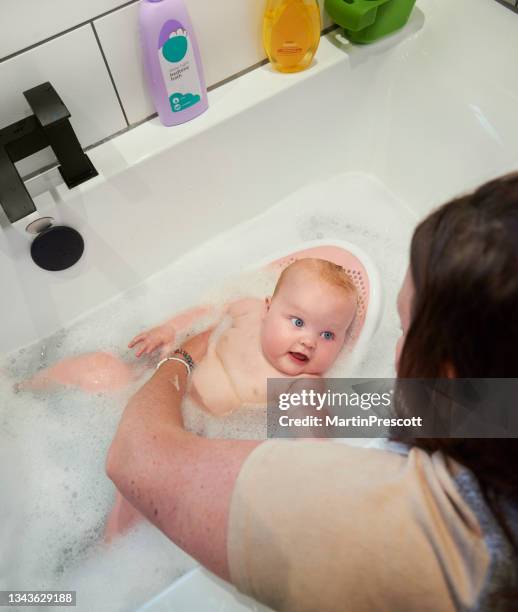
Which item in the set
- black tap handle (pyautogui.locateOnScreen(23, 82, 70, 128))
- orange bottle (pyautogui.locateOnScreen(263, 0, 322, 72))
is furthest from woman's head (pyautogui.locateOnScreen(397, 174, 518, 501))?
orange bottle (pyautogui.locateOnScreen(263, 0, 322, 72))

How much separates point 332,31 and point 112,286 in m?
0.77

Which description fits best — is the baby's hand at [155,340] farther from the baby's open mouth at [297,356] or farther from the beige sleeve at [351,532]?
the beige sleeve at [351,532]

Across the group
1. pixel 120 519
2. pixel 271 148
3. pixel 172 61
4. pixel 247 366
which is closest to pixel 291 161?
pixel 271 148

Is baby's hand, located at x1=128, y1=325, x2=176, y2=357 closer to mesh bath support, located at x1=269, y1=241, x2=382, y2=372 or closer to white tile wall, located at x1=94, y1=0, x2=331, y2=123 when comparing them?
mesh bath support, located at x1=269, y1=241, x2=382, y2=372

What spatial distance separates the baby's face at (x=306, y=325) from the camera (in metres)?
1.08

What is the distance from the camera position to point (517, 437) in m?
0.50

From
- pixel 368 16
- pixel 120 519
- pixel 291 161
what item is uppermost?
pixel 368 16

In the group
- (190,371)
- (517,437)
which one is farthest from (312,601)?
(190,371)

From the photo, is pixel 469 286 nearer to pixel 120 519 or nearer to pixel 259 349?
pixel 259 349

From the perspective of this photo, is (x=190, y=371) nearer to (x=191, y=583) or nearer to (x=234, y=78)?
(x=191, y=583)

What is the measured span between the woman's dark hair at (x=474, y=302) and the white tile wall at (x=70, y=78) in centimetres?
73

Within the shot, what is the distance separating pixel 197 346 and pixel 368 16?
2.54ft

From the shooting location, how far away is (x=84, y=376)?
1189mm

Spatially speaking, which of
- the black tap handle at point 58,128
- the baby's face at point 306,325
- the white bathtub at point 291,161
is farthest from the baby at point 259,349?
the black tap handle at point 58,128
